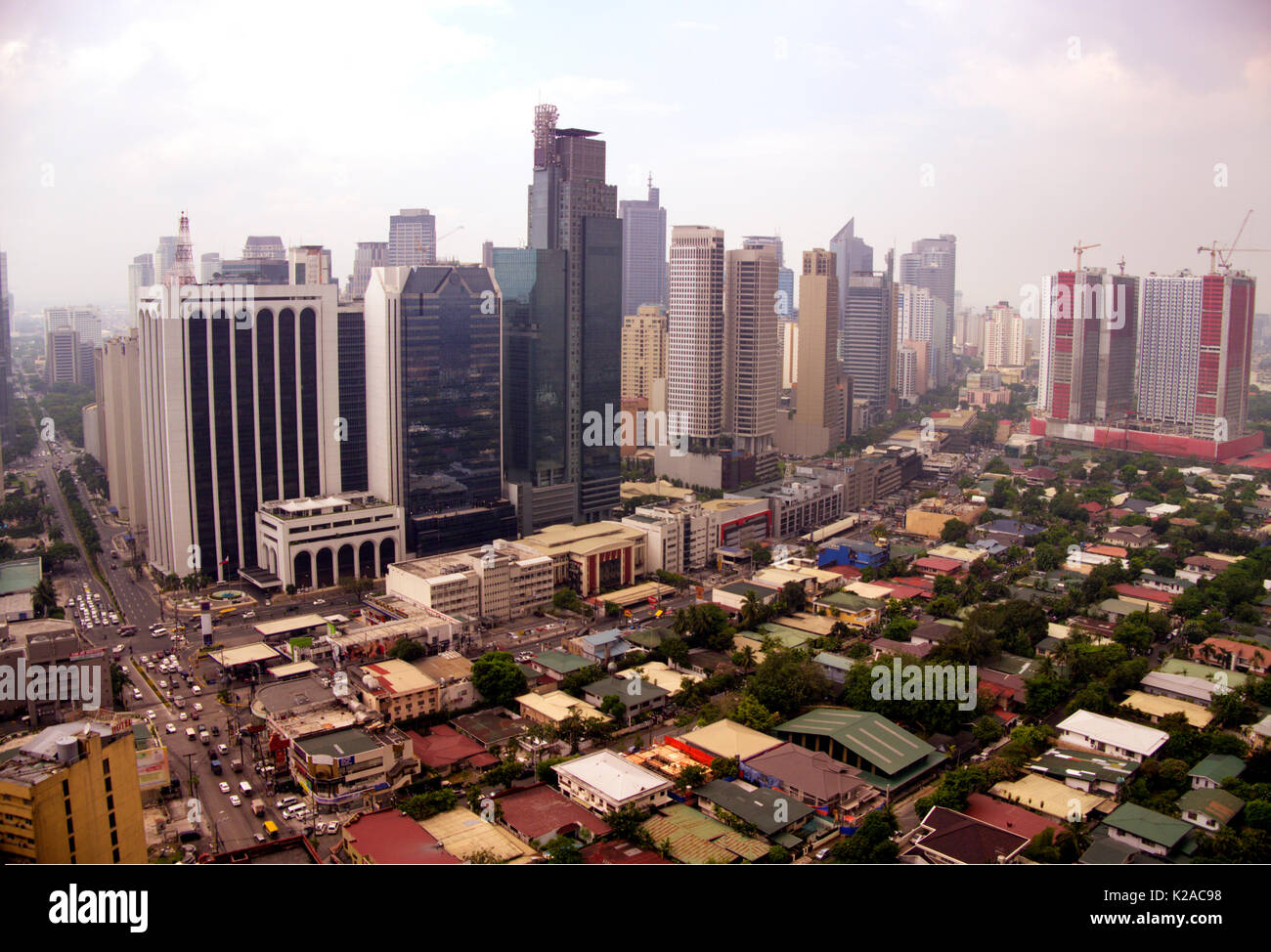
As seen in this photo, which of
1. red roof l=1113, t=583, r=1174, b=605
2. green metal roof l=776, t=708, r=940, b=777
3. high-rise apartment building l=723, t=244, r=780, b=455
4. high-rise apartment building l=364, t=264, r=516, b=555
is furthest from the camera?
high-rise apartment building l=723, t=244, r=780, b=455

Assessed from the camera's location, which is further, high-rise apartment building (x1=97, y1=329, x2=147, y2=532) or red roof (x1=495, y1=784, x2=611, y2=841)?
high-rise apartment building (x1=97, y1=329, x2=147, y2=532)

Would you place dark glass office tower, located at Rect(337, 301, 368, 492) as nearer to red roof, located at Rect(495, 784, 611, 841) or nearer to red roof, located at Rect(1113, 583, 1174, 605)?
red roof, located at Rect(495, 784, 611, 841)

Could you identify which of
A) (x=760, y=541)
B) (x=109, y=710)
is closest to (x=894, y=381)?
(x=760, y=541)

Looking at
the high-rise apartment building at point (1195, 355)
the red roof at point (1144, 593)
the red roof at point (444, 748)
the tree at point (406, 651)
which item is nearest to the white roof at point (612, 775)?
the red roof at point (444, 748)

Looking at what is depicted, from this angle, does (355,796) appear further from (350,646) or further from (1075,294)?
(1075,294)

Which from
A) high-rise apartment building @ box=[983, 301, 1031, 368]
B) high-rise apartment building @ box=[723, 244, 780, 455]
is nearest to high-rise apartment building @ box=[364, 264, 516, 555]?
high-rise apartment building @ box=[723, 244, 780, 455]

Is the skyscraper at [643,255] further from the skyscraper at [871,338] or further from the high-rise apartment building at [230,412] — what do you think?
the high-rise apartment building at [230,412]

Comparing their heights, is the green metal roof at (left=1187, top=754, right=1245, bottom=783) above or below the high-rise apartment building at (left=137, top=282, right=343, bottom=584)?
below
